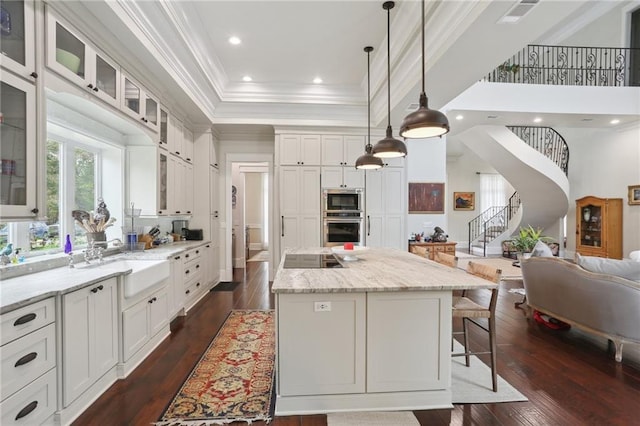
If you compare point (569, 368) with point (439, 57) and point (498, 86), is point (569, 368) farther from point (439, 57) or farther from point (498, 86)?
point (498, 86)

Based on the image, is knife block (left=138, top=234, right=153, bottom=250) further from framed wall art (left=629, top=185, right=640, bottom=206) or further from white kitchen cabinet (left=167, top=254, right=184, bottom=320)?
framed wall art (left=629, top=185, right=640, bottom=206)

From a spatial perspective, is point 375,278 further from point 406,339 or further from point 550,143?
point 550,143

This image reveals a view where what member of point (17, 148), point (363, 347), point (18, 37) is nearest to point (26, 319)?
point (17, 148)

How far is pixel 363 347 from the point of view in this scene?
2.02m

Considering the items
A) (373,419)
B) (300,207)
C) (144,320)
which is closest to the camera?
(373,419)

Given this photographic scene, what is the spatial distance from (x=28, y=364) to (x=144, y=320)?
1.17 metres

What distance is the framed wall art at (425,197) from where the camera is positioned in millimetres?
5676

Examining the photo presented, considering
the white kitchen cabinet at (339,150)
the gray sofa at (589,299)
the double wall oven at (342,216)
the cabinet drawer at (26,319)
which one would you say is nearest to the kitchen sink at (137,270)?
the cabinet drawer at (26,319)

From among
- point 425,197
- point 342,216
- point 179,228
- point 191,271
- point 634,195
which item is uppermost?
point 634,195

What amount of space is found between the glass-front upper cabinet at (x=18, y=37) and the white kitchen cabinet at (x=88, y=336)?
139 cm

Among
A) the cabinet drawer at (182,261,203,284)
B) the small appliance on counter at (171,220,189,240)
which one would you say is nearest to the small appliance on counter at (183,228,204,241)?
the small appliance on counter at (171,220,189,240)

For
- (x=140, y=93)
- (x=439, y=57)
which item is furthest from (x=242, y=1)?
(x=439, y=57)

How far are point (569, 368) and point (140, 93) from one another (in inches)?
194

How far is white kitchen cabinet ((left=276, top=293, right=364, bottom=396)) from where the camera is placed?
6.50 ft
